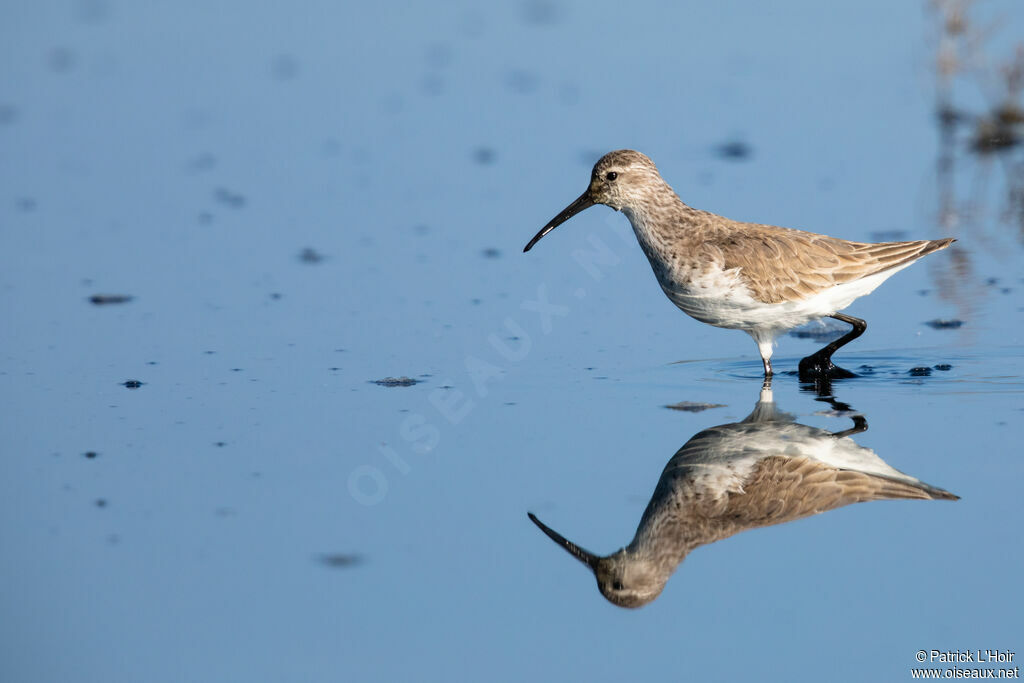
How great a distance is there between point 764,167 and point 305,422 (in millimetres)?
5835

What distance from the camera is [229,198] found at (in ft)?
38.8

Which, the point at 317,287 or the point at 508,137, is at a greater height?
the point at 508,137

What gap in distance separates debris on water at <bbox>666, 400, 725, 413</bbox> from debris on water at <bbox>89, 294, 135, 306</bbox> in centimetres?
411

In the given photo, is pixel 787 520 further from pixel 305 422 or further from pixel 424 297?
pixel 424 297

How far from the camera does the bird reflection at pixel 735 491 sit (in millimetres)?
6016

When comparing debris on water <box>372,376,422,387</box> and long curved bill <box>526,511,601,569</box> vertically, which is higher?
debris on water <box>372,376,422,387</box>

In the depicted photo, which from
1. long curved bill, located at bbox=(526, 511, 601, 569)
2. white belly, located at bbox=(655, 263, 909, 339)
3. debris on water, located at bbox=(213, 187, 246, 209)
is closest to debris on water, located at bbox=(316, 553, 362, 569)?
long curved bill, located at bbox=(526, 511, 601, 569)

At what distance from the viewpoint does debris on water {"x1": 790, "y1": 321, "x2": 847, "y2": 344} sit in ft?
31.9

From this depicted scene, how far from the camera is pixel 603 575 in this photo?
5.96m

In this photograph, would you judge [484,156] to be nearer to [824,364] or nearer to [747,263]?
[747,263]

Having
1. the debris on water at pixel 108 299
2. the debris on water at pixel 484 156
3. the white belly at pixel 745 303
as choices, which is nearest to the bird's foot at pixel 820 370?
the white belly at pixel 745 303

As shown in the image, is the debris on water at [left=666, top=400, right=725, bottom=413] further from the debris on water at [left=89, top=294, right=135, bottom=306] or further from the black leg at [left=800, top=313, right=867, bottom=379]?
the debris on water at [left=89, top=294, right=135, bottom=306]

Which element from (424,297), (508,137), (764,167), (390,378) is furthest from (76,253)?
(764,167)

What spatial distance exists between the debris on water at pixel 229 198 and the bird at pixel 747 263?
393 centimetres
